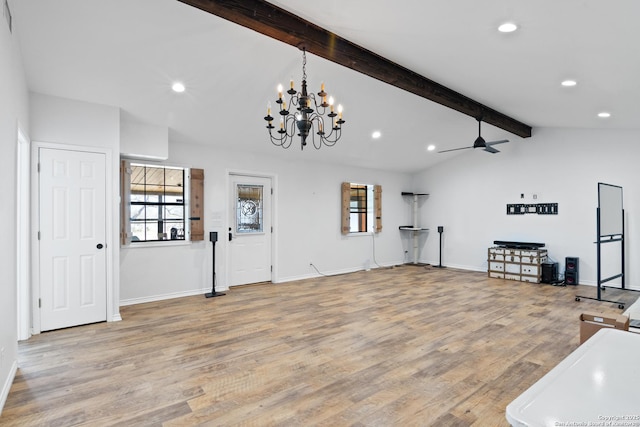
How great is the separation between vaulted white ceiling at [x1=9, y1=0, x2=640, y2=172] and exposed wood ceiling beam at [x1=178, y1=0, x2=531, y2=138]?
0.34 ft

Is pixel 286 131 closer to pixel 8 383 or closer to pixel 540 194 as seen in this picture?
pixel 8 383

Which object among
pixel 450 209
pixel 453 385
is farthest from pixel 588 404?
pixel 450 209

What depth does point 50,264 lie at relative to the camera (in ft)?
13.4

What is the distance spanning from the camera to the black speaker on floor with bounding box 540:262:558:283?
266 inches

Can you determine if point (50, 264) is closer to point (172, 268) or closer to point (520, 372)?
point (172, 268)

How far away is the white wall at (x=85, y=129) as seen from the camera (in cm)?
400

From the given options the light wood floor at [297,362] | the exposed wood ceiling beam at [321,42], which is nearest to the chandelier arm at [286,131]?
the exposed wood ceiling beam at [321,42]

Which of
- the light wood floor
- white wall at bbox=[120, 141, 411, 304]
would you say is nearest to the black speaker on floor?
the light wood floor

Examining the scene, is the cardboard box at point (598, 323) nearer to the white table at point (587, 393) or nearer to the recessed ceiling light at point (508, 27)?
the white table at point (587, 393)

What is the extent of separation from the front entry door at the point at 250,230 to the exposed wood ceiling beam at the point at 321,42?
3430 mm

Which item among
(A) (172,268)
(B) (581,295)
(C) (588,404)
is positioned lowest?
(B) (581,295)

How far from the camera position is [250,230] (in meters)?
6.58

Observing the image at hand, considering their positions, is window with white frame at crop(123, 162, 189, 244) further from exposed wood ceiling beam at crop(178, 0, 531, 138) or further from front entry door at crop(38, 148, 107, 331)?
exposed wood ceiling beam at crop(178, 0, 531, 138)

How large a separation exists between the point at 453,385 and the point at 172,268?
4.43 metres
